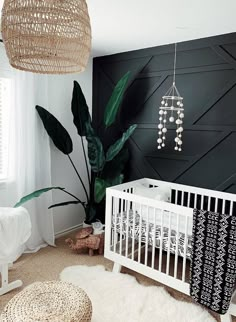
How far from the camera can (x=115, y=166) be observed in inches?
129

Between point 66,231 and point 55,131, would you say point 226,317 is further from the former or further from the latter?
point 55,131

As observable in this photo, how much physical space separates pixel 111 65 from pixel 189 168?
5.32 feet

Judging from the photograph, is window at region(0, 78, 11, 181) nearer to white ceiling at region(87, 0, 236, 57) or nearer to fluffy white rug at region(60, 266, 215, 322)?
white ceiling at region(87, 0, 236, 57)

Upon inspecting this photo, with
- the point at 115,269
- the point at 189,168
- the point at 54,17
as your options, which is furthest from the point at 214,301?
the point at 54,17

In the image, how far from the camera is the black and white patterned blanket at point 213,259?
1872 millimetres

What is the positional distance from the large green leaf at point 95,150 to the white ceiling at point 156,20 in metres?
0.99

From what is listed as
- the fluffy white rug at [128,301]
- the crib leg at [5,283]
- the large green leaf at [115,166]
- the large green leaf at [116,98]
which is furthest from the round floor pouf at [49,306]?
the large green leaf at [116,98]

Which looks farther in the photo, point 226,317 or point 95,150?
point 95,150

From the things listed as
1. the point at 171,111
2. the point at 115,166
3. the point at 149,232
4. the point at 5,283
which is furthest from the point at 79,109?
the point at 5,283

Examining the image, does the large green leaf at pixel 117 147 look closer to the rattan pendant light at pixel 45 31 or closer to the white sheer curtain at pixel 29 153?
the white sheer curtain at pixel 29 153

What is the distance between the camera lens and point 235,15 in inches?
84.7

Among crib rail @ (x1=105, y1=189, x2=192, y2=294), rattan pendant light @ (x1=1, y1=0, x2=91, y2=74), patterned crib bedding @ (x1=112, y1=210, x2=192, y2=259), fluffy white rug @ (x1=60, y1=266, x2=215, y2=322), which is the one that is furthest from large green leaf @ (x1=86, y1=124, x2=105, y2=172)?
rattan pendant light @ (x1=1, y1=0, x2=91, y2=74)

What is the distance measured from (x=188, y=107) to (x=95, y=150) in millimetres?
1085

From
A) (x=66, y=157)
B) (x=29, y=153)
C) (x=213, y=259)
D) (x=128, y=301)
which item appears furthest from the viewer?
(x=66, y=157)
